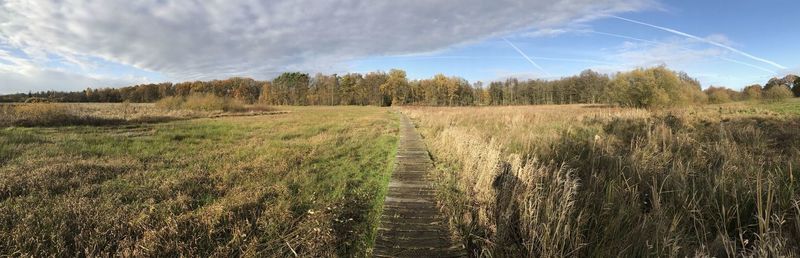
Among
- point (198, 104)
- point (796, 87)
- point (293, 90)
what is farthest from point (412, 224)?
point (293, 90)

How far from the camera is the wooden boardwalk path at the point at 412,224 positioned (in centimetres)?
335

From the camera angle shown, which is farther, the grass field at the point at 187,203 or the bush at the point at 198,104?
the bush at the point at 198,104

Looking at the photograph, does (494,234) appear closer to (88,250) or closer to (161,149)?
(88,250)

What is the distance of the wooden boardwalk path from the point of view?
335 cm

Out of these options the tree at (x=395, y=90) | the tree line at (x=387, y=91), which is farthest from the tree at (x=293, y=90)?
the tree at (x=395, y=90)

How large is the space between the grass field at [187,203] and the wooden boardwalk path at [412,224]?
12.1 inches

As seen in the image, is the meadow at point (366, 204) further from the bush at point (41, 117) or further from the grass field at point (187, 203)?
the bush at point (41, 117)

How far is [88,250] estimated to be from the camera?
355cm

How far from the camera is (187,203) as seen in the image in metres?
5.21

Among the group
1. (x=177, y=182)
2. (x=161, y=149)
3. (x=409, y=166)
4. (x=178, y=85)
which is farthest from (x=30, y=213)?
(x=178, y=85)

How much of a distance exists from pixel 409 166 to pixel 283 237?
3618 mm

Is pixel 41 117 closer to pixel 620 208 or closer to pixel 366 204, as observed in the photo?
pixel 366 204

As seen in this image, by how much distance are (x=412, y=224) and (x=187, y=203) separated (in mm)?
3366

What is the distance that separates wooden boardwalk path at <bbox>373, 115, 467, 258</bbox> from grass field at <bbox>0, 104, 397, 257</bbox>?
1.00 feet
